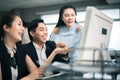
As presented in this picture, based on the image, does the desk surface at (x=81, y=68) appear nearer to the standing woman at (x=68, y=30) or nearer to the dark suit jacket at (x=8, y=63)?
the dark suit jacket at (x=8, y=63)

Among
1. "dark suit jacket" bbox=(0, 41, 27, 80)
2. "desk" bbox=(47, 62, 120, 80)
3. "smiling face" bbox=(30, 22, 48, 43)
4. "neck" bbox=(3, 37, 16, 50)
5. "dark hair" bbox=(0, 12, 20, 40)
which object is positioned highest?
"dark hair" bbox=(0, 12, 20, 40)

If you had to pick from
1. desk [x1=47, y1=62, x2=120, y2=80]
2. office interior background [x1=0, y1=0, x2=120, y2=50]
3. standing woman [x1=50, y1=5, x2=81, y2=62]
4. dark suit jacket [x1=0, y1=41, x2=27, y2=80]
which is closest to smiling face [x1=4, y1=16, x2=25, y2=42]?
dark suit jacket [x1=0, y1=41, x2=27, y2=80]

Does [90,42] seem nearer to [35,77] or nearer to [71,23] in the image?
[35,77]

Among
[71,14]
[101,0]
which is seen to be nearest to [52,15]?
[101,0]

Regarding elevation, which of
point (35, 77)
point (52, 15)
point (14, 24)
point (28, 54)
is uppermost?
point (52, 15)

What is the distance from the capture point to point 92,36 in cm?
102

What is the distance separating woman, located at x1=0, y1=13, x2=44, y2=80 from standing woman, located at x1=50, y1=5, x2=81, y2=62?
0.50 meters

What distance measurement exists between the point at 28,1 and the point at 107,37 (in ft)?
19.4

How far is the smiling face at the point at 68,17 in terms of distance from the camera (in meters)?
1.98

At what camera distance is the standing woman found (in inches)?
77.9

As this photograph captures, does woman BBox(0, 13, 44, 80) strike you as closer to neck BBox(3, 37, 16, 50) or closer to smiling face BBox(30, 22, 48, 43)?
neck BBox(3, 37, 16, 50)

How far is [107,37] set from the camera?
1.22 meters

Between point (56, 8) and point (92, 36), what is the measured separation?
6262 mm

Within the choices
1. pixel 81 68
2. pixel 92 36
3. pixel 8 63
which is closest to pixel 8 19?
pixel 8 63
